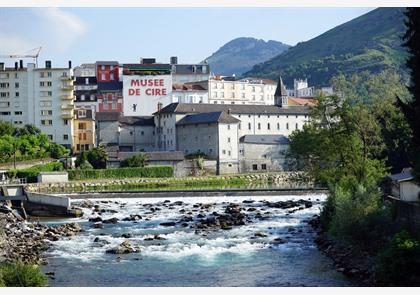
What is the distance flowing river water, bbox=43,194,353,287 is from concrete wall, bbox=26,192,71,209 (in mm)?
1165

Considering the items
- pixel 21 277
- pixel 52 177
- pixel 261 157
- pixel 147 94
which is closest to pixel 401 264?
pixel 21 277

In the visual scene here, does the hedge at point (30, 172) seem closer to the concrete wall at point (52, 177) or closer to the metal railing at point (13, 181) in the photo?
the concrete wall at point (52, 177)

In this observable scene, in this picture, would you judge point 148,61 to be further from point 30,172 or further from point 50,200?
point 50,200

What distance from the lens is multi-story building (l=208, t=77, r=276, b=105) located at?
74.9 metres

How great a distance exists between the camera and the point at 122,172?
46.4m

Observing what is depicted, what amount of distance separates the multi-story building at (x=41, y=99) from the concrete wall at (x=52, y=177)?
42.1 ft

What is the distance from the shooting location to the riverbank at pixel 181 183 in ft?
137

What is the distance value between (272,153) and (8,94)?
20.7 m

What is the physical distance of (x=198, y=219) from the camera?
90.2 ft

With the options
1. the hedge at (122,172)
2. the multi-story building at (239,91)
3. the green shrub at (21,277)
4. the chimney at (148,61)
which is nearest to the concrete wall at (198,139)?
the hedge at (122,172)

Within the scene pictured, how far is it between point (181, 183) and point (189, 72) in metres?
35.6

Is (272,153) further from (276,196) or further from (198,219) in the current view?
(198,219)

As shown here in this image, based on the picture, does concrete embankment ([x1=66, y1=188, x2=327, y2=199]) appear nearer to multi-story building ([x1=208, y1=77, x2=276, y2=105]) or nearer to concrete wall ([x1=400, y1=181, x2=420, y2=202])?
concrete wall ([x1=400, y1=181, x2=420, y2=202])
